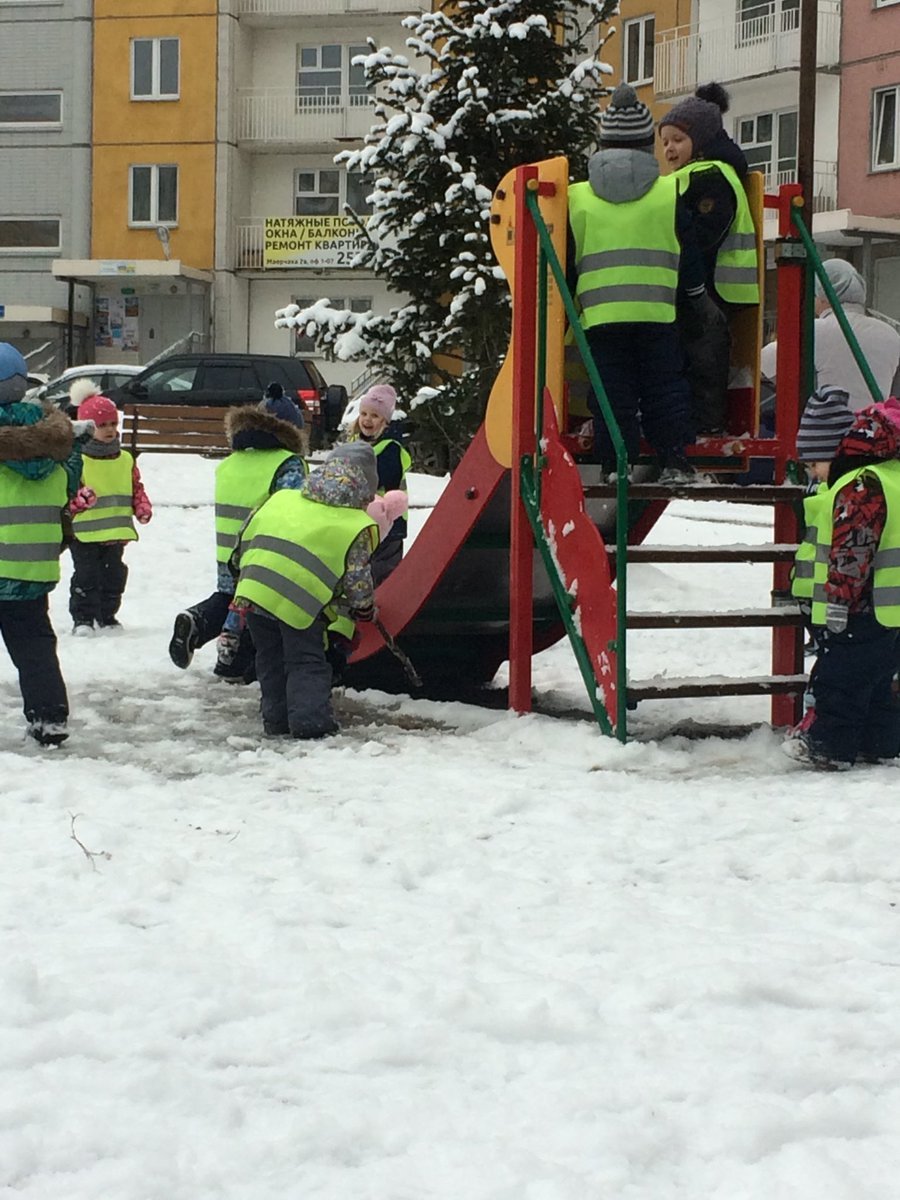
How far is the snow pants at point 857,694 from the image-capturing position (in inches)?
217

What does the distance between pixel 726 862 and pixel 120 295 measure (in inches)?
1306

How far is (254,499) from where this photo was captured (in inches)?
303

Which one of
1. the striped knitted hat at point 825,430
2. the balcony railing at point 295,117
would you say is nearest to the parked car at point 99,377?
the balcony railing at point 295,117

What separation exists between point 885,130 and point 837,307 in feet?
75.5

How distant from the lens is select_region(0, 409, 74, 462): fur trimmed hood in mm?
6031

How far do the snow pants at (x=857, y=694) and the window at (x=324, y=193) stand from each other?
3104cm

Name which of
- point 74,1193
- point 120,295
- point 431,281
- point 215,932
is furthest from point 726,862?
point 120,295

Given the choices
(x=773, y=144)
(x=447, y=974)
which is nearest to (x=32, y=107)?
(x=773, y=144)

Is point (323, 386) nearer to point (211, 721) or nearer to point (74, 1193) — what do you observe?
point (211, 721)

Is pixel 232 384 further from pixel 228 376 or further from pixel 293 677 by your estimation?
pixel 293 677

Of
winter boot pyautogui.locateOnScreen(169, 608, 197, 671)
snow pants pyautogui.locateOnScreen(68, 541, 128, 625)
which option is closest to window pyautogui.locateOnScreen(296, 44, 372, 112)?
snow pants pyautogui.locateOnScreen(68, 541, 128, 625)

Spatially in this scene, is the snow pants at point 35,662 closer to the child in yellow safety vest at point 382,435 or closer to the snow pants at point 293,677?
the snow pants at point 293,677

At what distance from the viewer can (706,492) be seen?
6.29 meters

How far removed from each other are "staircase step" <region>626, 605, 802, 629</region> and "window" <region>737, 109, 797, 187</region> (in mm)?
24440
